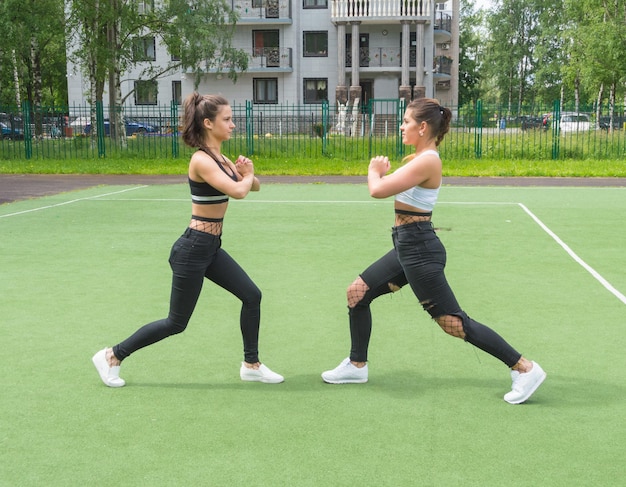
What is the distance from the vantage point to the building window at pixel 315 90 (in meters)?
50.1

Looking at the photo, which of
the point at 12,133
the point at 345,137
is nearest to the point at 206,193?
the point at 345,137

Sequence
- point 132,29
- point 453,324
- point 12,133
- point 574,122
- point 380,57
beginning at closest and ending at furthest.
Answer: point 453,324 → point 574,122 → point 12,133 → point 132,29 → point 380,57

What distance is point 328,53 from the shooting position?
Result: 4947cm

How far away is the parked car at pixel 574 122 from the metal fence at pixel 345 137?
0.06 feet

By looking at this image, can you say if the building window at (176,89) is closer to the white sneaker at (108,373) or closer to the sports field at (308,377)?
the sports field at (308,377)

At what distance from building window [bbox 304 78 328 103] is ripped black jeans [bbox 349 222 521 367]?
1802 inches

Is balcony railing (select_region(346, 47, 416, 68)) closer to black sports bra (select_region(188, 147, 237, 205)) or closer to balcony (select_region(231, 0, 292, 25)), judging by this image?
balcony (select_region(231, 0, 292, 25))

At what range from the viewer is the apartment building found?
47.5m

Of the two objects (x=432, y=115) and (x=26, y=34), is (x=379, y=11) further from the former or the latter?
(x=432, y=115)

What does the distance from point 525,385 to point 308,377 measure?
1411 millimetres

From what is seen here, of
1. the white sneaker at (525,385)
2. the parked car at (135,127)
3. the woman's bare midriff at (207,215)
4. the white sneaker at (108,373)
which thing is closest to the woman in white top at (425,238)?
the white sneaker at (525,385)

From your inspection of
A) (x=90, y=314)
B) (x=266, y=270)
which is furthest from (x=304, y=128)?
(x=90, y=314)

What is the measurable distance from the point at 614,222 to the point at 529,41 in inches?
2602

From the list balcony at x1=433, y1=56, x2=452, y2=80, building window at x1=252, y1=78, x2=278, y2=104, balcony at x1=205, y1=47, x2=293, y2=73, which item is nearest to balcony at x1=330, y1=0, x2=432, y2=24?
balcony at x1=205, y1=47, x2=293, y2=73
